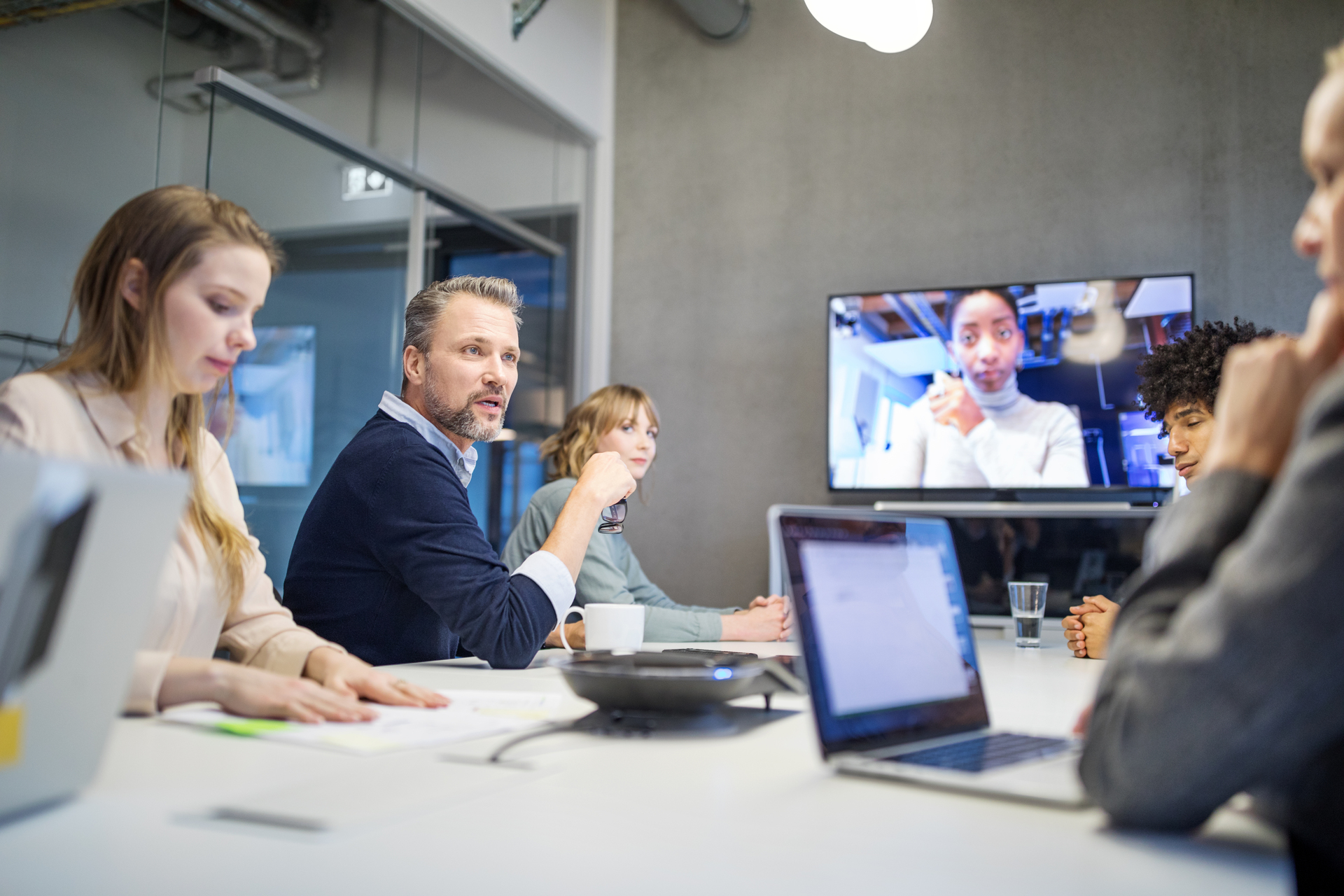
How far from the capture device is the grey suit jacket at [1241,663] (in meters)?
0.50

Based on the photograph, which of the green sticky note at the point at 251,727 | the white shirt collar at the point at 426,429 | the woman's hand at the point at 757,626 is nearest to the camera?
the green sticky note at the point at 251,727

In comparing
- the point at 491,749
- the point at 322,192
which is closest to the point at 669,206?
the point at 322,192

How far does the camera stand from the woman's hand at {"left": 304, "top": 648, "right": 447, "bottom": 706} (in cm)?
101

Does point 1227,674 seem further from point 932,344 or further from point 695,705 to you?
point 932,344

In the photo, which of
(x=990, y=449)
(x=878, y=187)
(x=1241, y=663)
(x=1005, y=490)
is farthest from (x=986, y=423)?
(x=1241, y=663)

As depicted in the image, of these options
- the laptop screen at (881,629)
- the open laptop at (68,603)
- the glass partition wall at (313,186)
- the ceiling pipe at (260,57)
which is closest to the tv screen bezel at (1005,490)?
the glass partition wall at (313,186)

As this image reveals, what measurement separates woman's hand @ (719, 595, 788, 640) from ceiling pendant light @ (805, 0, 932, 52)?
3.73 feet

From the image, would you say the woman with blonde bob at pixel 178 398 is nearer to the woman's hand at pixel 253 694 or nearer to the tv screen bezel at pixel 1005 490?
the woman's hand at pixel 253 694

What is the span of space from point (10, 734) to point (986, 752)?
65 cm

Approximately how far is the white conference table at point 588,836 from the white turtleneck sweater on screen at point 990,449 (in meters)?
2.93

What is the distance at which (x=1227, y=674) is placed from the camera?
0.52 meters

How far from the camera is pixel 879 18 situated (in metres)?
1.98

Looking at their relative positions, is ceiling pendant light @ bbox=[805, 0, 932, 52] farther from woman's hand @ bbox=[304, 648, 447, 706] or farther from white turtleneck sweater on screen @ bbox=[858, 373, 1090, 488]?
white turtleneck sweater on screen @ bbox=[858, 373, 1090, 488]

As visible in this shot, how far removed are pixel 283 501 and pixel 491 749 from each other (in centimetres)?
217
